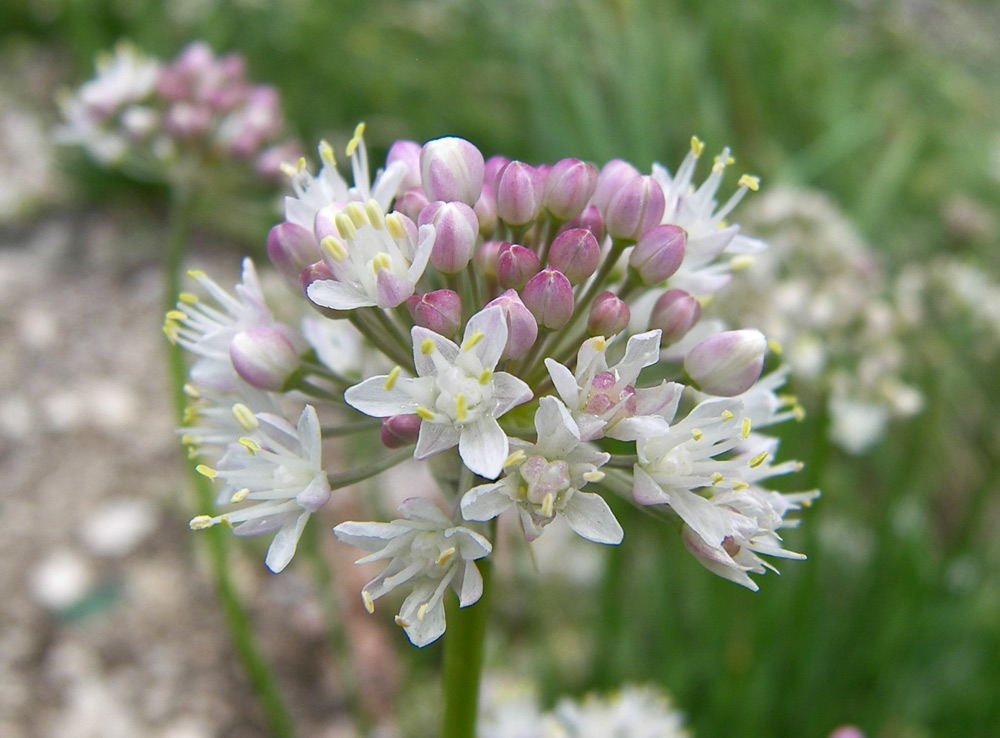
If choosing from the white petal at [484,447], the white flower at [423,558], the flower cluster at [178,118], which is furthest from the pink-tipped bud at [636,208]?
the flower cluster at [178,118]

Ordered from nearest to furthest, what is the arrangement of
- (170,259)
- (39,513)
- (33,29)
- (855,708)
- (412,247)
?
(412,247), (170,259), (855,708), (39,513), (33,29)

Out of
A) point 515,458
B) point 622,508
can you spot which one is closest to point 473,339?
point 515,458

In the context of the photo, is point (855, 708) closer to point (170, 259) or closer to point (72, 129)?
point (170, 259)

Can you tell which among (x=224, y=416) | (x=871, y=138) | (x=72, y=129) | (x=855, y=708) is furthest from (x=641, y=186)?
(x=871, y=138)

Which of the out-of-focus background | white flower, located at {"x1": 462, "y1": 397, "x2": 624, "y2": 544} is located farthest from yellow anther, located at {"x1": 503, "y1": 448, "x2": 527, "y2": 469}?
the out-of-focus background

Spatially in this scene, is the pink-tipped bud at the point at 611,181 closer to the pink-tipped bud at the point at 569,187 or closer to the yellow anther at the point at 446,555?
the pink-tipped bud at the point at 569,187
